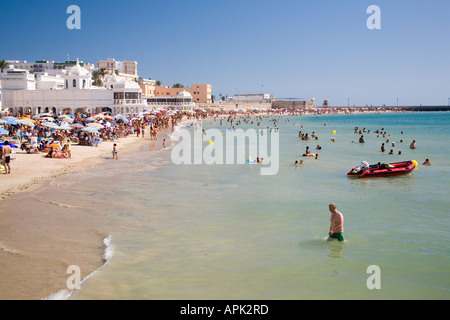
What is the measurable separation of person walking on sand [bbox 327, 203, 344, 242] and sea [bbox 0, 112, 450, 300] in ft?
0.66

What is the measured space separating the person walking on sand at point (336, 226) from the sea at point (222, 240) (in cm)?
20

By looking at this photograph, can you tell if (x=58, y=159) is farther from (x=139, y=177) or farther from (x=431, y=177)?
(x=431, y=177)

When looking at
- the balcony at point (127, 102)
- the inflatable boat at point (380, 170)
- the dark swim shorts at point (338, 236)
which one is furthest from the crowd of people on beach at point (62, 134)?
the dark swim shorts at point (338, 236)

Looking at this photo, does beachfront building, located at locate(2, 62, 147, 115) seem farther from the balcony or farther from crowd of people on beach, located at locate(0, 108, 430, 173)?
crowd of people on beach, located at locate(0, 108, 430, 173)

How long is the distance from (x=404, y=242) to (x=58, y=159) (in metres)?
19.0

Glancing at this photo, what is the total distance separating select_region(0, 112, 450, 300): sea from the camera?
25.0 feet

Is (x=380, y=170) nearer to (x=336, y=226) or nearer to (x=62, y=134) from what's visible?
(x=336, y=226)

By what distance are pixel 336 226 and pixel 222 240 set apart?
2.90m

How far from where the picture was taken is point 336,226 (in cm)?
982

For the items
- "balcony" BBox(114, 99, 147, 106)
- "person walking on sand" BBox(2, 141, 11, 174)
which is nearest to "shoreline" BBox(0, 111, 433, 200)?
"person walking on sand" BBox(2, 141, 11, 174)

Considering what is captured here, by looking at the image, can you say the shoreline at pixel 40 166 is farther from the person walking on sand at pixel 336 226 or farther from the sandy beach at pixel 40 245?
the person walking on sand at pixel 336 226

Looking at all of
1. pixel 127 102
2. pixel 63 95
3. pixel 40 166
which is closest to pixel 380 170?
pixel 40 166

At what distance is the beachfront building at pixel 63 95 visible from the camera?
165 ft
